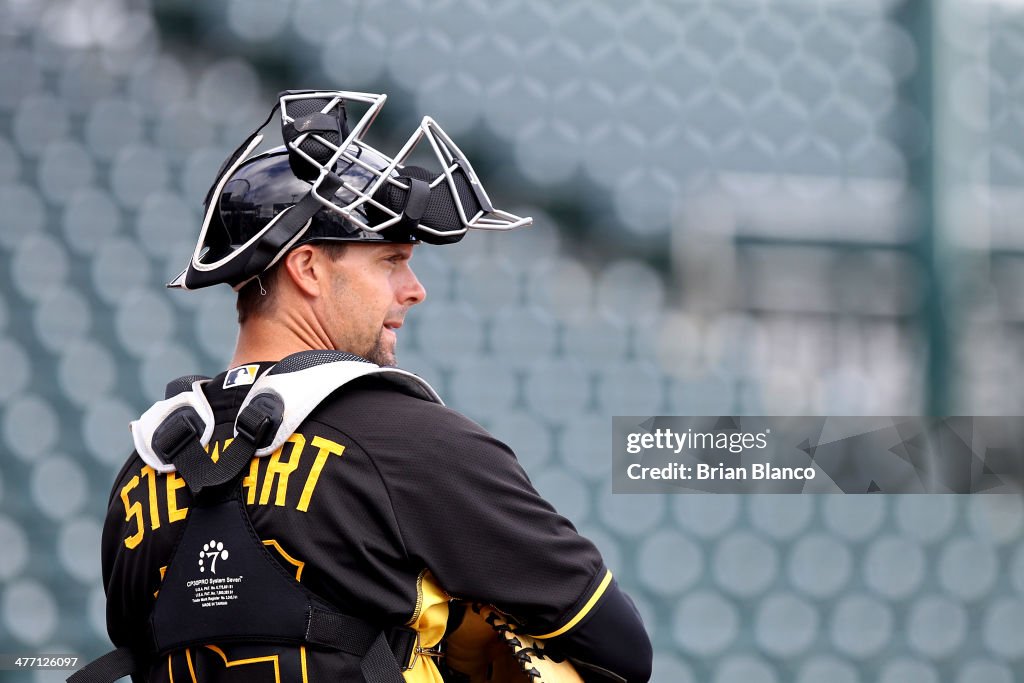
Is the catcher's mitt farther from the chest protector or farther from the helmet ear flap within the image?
the helmet ear flap

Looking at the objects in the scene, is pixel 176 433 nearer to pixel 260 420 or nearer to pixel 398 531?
pixel 260 420

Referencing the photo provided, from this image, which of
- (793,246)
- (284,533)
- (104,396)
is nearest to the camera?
(284,533)

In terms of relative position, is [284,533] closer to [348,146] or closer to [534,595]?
[534,595]

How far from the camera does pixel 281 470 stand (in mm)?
1272

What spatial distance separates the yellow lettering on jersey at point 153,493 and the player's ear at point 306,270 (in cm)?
27

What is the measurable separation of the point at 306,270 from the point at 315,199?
0.09m

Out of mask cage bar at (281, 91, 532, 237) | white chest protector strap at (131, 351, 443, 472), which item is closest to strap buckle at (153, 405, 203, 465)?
white chest protector strap at (131, 351, 443, 472)

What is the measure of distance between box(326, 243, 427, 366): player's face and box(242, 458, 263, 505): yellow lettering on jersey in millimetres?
209

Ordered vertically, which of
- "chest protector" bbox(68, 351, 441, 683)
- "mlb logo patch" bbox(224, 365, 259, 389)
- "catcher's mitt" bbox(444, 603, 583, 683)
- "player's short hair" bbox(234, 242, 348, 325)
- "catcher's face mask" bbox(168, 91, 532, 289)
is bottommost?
"catcher's mitt" bbox(444, 603, 583, 683)

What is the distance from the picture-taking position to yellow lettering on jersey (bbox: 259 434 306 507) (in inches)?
49.8

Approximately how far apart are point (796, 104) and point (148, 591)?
2.08 m

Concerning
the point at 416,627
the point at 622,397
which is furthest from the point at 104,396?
the point at 416,627

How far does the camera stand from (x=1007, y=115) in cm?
295

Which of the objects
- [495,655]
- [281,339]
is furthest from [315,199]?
[495,655]
